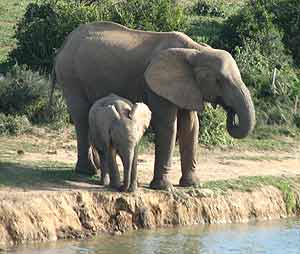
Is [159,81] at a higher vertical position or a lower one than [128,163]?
higher

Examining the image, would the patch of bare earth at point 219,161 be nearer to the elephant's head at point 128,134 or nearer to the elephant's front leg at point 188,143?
the elephant's front leg at point 188,143

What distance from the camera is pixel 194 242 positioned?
646 inches

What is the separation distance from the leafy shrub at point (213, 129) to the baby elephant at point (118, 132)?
19.8ft

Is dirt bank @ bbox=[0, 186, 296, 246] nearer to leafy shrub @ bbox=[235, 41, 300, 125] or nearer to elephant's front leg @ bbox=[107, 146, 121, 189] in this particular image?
elephant's front leg @ bbox=[107, 146, 121, 189]

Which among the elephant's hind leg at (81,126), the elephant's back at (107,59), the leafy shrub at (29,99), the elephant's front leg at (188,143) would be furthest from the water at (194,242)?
the leafy shrub at (29,99)

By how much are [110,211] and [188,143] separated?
2171mm

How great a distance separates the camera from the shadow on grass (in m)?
17.1

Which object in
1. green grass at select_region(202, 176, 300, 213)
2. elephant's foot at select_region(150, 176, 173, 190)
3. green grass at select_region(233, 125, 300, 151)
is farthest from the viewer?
green grass at select_region(233, 125, 300, 151)

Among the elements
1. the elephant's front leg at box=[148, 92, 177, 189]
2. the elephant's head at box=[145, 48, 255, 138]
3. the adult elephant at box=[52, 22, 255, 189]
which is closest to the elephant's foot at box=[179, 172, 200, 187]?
the adult elephant at box=[52, 22, 255, 189]

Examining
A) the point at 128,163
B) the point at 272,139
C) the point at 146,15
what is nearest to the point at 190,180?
the point at 128,163

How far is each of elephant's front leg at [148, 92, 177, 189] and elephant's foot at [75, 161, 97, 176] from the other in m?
1.11

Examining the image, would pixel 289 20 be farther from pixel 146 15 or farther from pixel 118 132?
pixel 118 132

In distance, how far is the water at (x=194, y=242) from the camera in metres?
15.5

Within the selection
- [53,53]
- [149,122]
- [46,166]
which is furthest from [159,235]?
[53,53]
